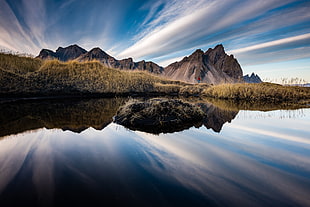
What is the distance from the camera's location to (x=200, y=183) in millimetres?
1269

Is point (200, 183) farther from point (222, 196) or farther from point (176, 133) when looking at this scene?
point (176, 133)

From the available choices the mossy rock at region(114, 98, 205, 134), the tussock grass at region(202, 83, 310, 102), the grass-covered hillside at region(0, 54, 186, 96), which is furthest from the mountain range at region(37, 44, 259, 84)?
the mossy rock at region(114, 98, 205, 134)

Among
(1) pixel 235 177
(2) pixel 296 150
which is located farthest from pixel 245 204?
(2) pixel 296 150

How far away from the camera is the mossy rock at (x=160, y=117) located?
3141mm

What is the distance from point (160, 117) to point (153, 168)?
1875 mm

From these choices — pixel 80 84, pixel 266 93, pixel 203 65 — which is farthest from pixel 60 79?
pixel 203 65

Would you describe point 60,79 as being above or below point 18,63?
below

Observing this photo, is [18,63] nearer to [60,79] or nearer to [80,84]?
[60,79]

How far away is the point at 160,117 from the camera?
11.0ft

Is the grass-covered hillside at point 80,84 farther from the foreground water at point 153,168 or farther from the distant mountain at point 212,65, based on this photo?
the distant mountain at point 212,65

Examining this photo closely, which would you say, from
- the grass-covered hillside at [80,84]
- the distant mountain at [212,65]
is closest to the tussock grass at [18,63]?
the grass-covered hillside at [80,84]

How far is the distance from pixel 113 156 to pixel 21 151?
1254 mm

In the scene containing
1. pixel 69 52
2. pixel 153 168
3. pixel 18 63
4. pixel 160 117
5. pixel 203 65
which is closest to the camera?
pixel 153 168

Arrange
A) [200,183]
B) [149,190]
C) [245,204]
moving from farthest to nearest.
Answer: [200,183] < [149,190] < [245,204]
